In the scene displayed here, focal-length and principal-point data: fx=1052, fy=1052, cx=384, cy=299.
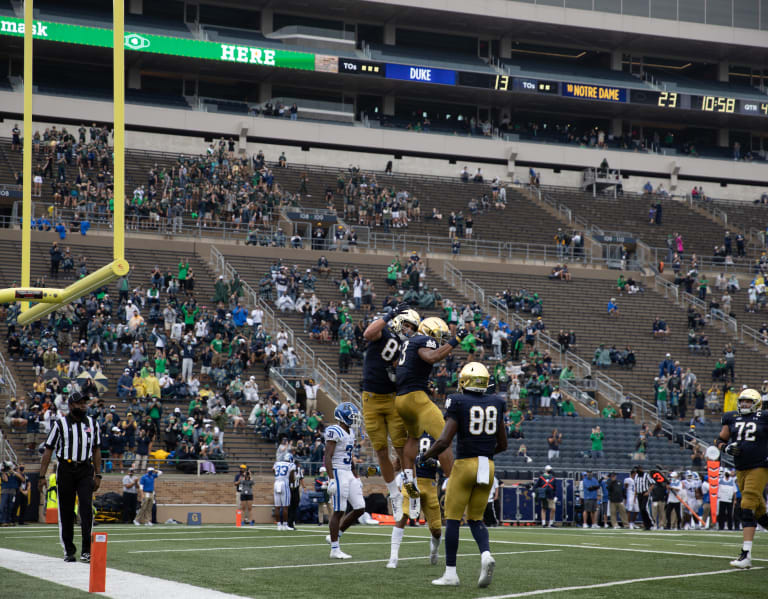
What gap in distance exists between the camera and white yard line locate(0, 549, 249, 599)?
26.7ft

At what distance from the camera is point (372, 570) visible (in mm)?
10156

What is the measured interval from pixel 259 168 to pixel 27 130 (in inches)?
1387

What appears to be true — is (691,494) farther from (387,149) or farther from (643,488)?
(387,149)

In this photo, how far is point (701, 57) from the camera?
6462 cm

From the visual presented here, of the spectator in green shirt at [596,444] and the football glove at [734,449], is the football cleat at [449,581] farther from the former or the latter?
the spectator in green shirt at [596,444]

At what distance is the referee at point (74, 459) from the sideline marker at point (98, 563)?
304cm

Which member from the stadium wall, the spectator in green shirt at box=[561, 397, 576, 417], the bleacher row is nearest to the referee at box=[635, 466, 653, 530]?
the spectator in green shirt at box=[561, 397, 576, 417]

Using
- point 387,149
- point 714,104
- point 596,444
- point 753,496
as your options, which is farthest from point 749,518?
point 714,104

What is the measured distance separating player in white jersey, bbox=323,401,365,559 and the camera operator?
1188 centimetres

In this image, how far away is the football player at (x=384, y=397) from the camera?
1128 centimetres

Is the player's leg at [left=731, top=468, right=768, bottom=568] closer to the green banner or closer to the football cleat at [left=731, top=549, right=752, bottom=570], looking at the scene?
the football cleat at [left=731, top=549, right=752, bottom=570]

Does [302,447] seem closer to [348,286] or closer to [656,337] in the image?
[348,286]

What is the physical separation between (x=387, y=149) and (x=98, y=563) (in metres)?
48.3

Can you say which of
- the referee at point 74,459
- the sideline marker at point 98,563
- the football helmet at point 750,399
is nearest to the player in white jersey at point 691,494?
the football helmet at point 750,399
